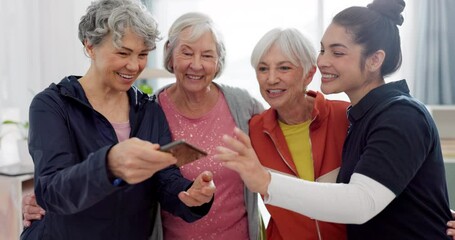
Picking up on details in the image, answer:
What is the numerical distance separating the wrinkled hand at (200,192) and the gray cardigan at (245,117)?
320 mm

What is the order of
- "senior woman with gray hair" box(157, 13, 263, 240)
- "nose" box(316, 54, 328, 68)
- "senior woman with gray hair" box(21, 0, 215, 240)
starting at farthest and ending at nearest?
"senior woman with gray hair" box(157, 13, 263, 240), "nose" box(316, 54, 328, 68), "senior woman with gray hair" box(21, 0, 215, 240)

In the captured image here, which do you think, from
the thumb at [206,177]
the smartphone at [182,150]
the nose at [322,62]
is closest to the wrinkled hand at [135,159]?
the smartphone at [182,150]

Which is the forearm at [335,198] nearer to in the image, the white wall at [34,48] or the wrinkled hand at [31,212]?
the wrinkled hand at [31,212]

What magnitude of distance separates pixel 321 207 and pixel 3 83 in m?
2.93

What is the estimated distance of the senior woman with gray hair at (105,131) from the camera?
1367mm

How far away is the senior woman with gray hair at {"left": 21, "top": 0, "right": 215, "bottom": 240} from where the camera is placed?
1367 millimetres

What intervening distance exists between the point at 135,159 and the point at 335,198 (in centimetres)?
48

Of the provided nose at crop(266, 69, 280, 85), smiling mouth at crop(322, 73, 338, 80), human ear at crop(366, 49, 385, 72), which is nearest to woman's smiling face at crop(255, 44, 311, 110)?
nose at crop(266, 69, 280, 85)

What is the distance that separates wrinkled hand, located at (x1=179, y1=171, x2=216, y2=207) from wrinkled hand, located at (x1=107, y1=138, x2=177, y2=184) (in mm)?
260

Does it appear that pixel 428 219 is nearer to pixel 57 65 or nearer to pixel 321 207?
pixel 321 207

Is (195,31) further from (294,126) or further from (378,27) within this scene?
(378,27)

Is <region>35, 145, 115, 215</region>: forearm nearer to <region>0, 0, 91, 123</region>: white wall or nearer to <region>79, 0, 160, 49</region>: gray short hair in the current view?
<region>79, 0, 160, 49</region>: gray short hair

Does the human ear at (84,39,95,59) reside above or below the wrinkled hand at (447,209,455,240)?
above

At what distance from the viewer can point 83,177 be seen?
3.87 ft
